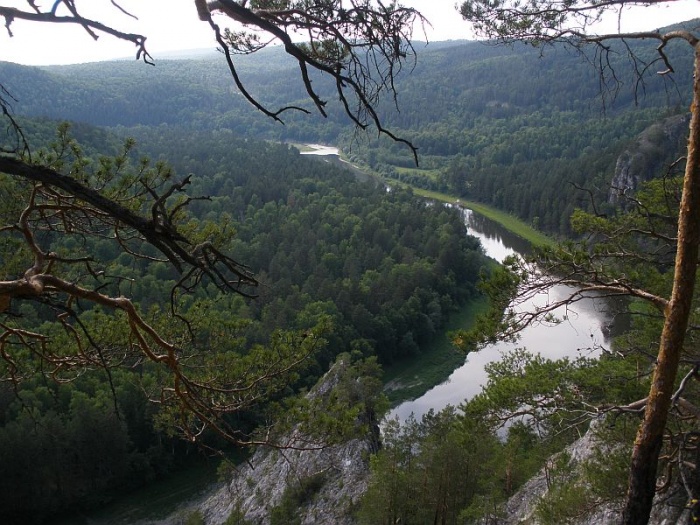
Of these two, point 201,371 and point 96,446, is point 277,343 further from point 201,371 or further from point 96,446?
point 96,446

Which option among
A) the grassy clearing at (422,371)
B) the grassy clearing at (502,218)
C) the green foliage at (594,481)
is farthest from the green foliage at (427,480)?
the grassy clearing at (502,218)

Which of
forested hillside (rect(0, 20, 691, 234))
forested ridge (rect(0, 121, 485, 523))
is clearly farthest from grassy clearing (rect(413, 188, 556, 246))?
forested ridge (rect(0, 121, 485, 523))

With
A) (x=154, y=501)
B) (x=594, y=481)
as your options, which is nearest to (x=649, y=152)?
(x=154, y=501)

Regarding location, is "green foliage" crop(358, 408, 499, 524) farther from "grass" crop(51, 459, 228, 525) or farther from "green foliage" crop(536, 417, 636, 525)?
"grass" crop(51, 459, 228, 525)

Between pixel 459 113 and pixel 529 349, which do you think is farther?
pixel 459 113

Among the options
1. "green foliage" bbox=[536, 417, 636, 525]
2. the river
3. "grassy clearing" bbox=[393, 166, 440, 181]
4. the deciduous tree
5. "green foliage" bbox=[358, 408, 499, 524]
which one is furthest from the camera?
"grassy clearing" bbox=[393, 166, 440, 181]

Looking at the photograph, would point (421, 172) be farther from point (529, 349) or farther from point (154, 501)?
point (154, 501)
